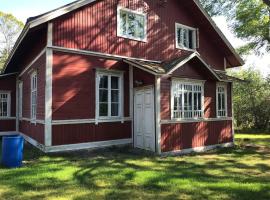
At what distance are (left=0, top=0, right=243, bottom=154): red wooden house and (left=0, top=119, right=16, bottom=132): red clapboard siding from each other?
3643 millimetres

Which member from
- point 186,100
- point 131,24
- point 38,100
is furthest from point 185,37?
point 38,100

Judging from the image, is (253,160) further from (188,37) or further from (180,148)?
(188,37)

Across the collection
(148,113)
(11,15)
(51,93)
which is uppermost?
(11,15)

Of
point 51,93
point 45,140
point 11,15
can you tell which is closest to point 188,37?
point 51,93

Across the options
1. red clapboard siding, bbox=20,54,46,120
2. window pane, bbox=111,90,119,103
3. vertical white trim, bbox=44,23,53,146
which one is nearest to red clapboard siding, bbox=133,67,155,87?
window pane, bbox=111,90,119,103

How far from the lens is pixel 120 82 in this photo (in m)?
12.5

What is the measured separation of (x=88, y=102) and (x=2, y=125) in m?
8.77

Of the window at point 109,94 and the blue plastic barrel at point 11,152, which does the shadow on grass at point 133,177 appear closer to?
the blue plastic barrel at point 11,152

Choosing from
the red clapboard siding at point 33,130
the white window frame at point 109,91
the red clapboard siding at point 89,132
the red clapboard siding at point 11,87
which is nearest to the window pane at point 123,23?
the white window frame at point 109,91

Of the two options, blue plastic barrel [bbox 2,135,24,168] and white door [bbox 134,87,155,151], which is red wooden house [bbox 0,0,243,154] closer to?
white door [bbox 134,87,155,151]

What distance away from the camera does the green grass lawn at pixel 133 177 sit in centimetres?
619

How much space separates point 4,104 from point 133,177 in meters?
13.0

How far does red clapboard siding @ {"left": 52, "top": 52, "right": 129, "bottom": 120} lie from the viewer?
35.2 feet

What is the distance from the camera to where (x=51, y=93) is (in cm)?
1053
